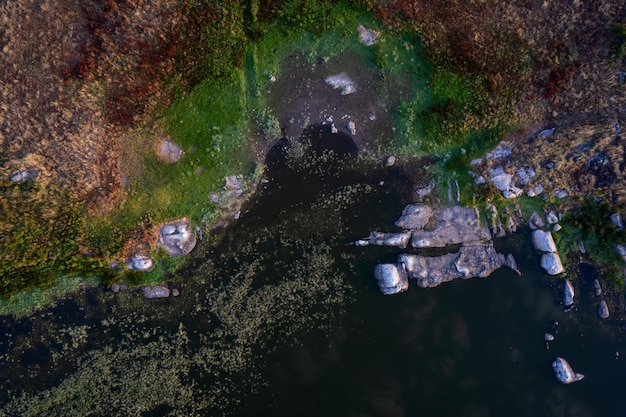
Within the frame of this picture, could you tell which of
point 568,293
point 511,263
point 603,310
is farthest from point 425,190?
point 603,310

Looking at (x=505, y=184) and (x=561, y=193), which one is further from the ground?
(x=505, y=184)

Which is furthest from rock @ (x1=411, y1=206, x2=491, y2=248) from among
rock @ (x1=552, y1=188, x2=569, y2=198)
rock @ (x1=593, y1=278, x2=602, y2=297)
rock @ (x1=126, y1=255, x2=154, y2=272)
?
rock @ (x1=126, y1=255, x2=154, y2=272)

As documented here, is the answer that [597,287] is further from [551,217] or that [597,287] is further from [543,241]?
[551,217]

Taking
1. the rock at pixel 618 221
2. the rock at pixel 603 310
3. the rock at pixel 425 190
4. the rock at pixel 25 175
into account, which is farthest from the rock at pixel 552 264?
the rock at pixel 25 175

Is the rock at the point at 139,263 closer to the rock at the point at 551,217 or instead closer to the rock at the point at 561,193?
the rock at the point at 551,217

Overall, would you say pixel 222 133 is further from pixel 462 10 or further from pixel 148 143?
pixel 462 10

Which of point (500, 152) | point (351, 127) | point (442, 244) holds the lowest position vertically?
point (442, 244)
